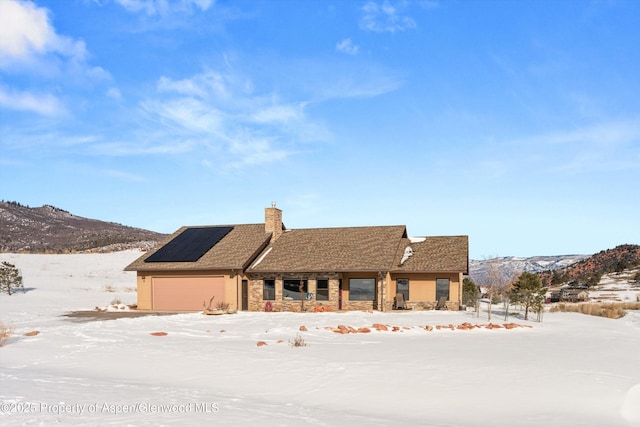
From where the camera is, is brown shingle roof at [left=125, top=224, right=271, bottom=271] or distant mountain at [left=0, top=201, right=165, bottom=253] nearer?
brown shingle roof at [left=125, top=224, right=271, bottom=271]

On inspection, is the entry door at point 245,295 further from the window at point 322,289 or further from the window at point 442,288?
the window at point 442,288

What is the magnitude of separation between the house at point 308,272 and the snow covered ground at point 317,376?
7017 millimetres

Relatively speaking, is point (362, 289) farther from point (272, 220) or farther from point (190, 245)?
point (190, 245)

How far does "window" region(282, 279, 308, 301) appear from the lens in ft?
95.4

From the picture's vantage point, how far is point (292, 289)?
29.3m

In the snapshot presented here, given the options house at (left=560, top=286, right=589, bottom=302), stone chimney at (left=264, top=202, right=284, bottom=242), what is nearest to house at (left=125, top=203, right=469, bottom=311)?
stone chimney at (left=264, top=202, right=284, bottom=242)

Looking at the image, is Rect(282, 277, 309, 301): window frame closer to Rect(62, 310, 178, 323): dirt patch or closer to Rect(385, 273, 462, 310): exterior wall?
Rect(385, 273, 462, 310): exterior wall

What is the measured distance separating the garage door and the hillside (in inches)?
1413

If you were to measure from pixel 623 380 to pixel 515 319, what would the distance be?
1439 cm

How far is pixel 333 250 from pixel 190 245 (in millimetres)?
8805

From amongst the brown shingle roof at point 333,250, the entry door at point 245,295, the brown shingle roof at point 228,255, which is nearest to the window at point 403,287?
the brown shingle roof at point 333,250

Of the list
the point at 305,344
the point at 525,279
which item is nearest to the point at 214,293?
the point at 305,344

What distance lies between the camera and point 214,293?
29.7 metres

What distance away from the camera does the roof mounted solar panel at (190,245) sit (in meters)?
31.0
